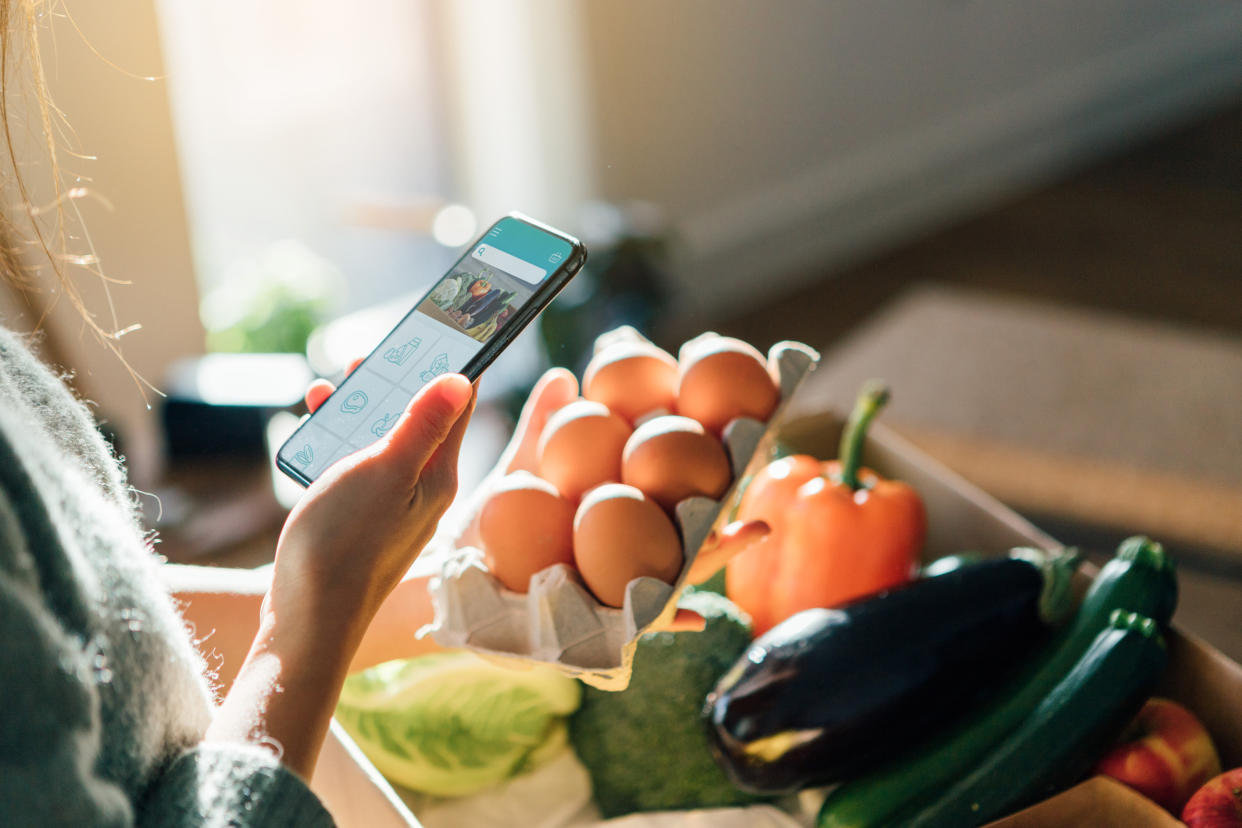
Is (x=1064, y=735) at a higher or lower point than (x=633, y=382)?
lower

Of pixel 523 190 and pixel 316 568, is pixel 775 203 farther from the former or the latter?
pixel 316 568

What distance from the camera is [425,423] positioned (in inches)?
21.1

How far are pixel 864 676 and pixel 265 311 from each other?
1267 millimetres

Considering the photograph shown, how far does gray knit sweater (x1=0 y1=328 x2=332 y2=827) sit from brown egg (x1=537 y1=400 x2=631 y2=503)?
27 centimetres

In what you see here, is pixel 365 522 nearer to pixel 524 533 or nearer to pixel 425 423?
pixel 425 423

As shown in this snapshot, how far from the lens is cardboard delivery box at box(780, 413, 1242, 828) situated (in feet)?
2.03

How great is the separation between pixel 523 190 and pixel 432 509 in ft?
5.69

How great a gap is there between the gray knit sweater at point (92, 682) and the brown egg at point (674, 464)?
0.28m

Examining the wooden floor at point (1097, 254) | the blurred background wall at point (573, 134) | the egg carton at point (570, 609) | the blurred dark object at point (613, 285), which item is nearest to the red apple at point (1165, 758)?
the egg carton at point (570, 609)

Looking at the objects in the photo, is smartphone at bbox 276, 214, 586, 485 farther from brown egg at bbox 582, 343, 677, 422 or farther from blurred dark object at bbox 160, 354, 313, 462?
blurred dark object at bbox 160, 354, 313, 462

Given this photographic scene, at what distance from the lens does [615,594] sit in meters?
0.63

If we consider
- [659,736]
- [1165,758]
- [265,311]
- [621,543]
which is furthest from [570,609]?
[265,311]

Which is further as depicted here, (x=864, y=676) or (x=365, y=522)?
(x=864, y=676)

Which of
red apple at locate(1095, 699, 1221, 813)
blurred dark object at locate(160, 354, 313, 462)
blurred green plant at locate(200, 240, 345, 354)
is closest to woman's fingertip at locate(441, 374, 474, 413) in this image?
red apple at locate(1095, 699, 1221, 813)
